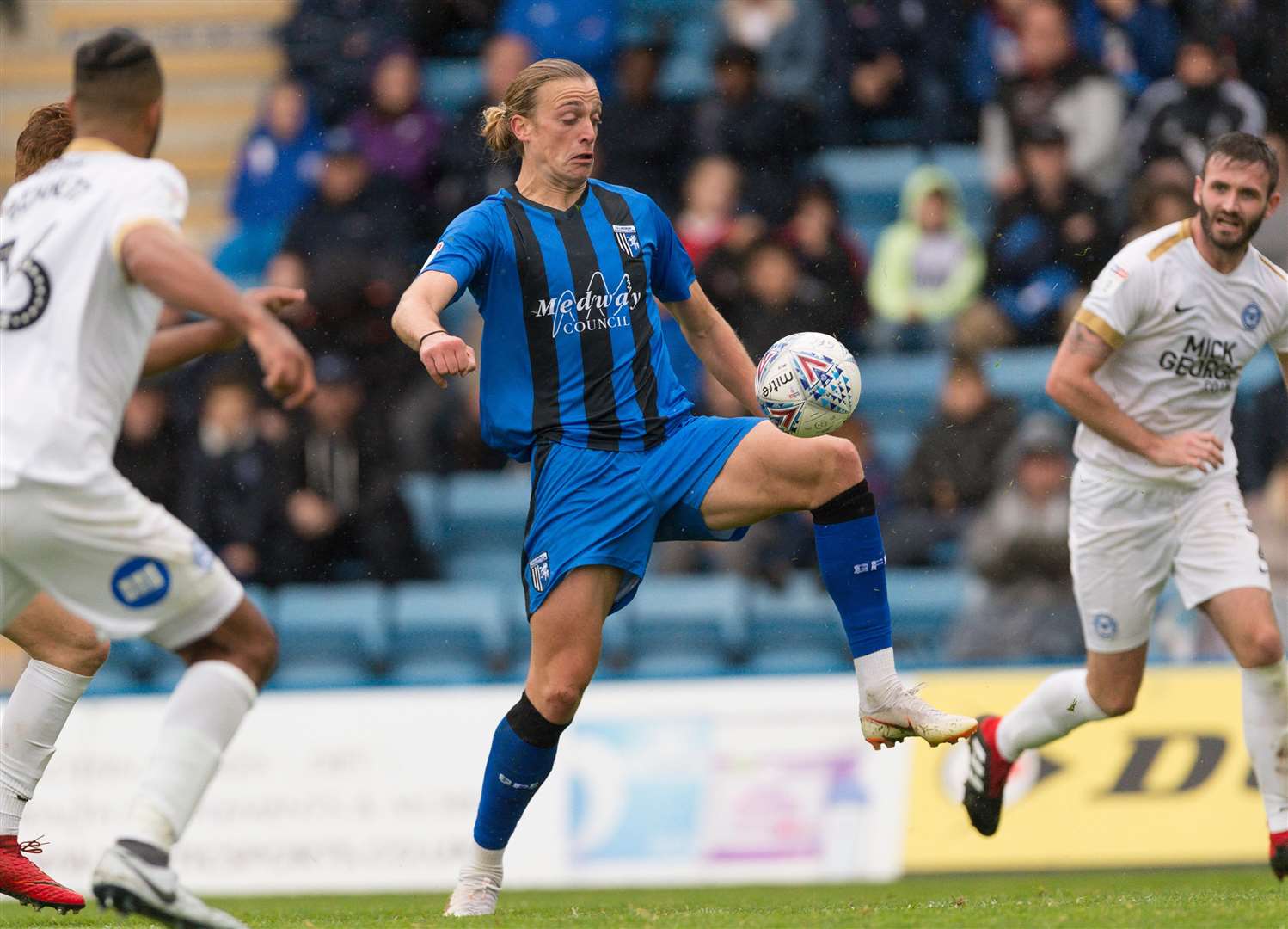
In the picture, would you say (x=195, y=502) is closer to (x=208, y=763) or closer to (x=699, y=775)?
(x=699, y=775)

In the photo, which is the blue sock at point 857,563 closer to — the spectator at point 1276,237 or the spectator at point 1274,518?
the spectator at point 1274,518

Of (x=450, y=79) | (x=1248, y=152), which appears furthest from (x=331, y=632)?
(x=1248, y=152)

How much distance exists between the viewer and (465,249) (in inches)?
224

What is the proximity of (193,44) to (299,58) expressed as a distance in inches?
70.3

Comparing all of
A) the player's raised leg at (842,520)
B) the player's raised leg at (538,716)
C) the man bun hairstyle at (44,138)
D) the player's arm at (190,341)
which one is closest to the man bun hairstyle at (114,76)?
the player's arm at (190,341)

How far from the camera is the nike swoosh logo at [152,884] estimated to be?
161 inches

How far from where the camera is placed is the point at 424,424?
1098 cm

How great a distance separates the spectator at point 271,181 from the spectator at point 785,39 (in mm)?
2979

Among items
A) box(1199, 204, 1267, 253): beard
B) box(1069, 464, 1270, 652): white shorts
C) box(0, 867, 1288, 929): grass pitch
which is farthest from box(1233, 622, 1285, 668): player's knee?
box(1199, 204, 1267, 253): beard

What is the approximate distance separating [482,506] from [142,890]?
23.6ft

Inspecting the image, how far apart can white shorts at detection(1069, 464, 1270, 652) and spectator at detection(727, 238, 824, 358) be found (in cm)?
353

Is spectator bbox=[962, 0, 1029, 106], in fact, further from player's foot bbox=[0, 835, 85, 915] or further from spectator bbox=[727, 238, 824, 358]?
player's foot bbox=[0, 835, 85, 915]

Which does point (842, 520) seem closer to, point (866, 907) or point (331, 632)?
point (866, 907)

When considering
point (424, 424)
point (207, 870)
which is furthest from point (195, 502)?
point (207, 870)
